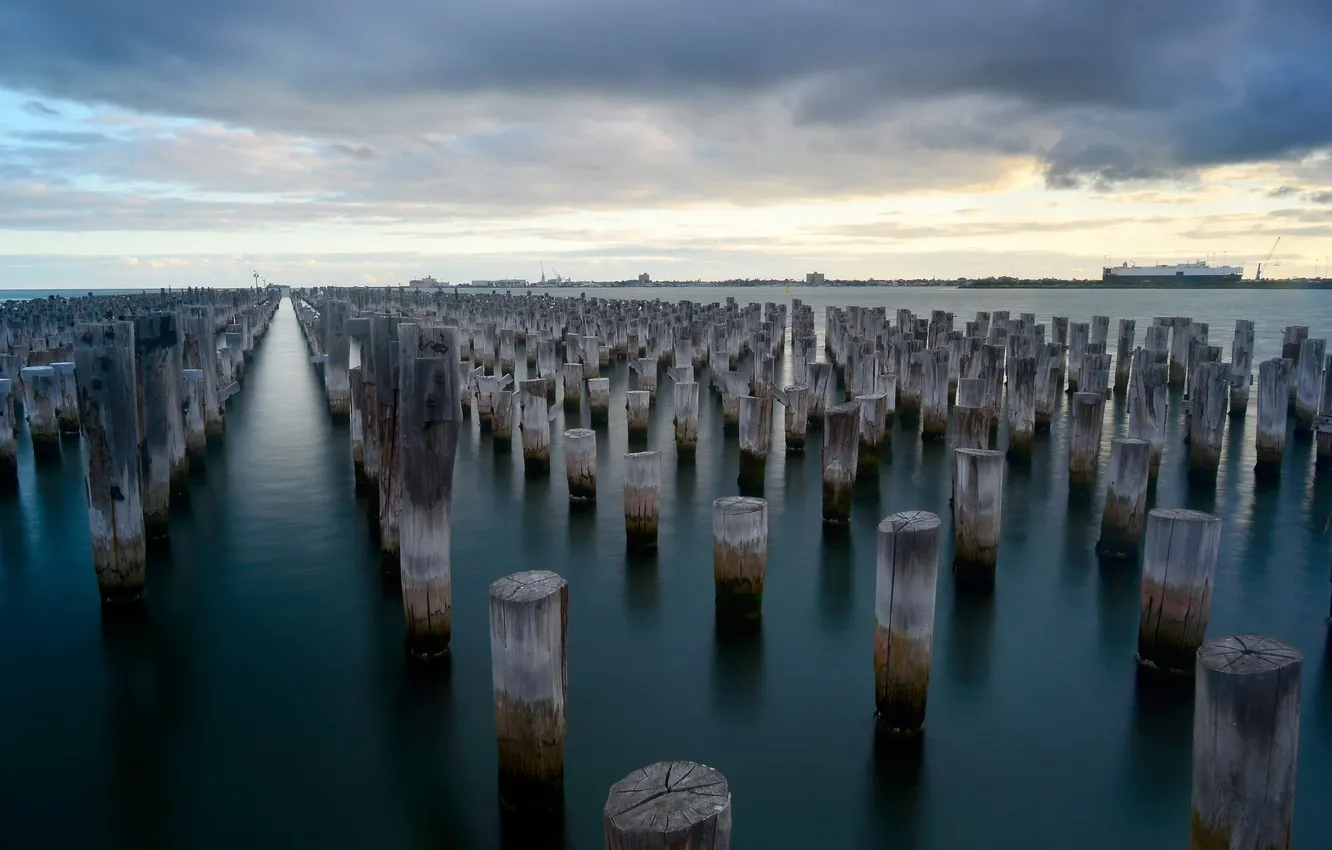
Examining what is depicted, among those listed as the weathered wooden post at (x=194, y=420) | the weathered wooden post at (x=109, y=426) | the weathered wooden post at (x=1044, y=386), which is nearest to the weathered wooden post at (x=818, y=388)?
the weathered wooden post at (x=1044, y=386)

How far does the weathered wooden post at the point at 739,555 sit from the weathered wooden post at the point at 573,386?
37.4 feet

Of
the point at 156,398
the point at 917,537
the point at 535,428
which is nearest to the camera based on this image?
the point at 917,537

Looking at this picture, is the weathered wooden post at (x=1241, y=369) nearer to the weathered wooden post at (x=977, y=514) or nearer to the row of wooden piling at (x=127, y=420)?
the weathered wooden post at (x=977, y=514)

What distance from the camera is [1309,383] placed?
1496cm

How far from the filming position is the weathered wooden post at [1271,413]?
11477mm

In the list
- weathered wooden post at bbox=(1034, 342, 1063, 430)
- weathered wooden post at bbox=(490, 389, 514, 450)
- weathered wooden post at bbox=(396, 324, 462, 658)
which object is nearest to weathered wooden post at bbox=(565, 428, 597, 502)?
weathered wooden post at bbox=(490, 389, 514, 450)

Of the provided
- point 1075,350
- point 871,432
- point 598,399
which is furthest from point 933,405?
point 1075,350

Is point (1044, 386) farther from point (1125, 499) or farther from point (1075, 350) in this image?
point (1125, 499)

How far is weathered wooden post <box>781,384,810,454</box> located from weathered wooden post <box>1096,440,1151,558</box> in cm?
564

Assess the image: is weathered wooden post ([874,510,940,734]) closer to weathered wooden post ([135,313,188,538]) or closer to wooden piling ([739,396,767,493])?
wooden piling ([739,396,767,493])

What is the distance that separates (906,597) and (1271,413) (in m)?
10.0

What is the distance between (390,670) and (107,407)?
10.4ft

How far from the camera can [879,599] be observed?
209 inches

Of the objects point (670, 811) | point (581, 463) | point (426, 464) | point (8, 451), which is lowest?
point (8, 451)
